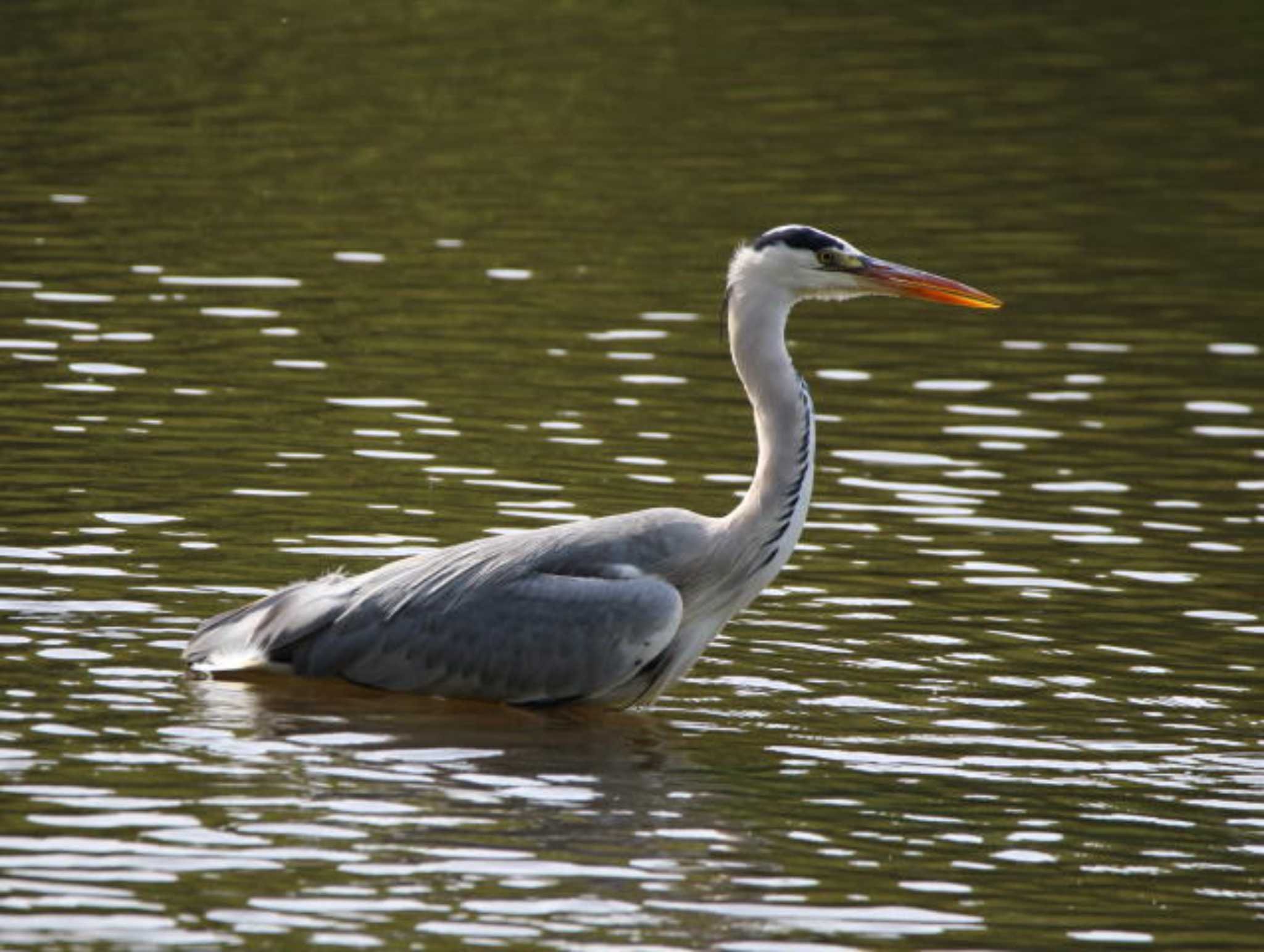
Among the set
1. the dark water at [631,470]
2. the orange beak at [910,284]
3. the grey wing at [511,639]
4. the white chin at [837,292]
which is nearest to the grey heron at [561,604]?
the grey wing at [511,639]

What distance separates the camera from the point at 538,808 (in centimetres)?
1024

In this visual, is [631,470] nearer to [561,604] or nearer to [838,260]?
[838,260]

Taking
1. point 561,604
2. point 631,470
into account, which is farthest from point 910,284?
point 631,470

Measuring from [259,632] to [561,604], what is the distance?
1327mm

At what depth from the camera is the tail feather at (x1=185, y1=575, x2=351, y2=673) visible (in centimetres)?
1177

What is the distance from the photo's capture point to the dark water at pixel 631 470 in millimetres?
9477

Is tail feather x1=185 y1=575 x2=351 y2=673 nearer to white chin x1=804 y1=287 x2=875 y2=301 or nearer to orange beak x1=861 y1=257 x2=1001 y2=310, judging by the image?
white chin x1=804 y1=287 x2=875 y2=301

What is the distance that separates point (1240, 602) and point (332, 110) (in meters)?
15.3

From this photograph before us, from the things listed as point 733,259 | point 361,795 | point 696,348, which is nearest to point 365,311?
point 696,348

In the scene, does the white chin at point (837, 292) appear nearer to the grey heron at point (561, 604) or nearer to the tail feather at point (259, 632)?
the grey heron at point (561, 604)

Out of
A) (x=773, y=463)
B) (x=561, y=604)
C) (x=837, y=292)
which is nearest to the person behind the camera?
(x=561, y=604)

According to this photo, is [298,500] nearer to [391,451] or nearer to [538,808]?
[391,451]

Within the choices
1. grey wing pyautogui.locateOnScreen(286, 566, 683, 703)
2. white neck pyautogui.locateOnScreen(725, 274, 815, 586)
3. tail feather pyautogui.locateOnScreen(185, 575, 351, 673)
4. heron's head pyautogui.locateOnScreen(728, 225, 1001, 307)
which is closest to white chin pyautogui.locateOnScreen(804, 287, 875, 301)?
heron's head pyautogui.locateOnScreen(728, 225, 1001, 307)

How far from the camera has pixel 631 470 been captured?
15.4 metres
